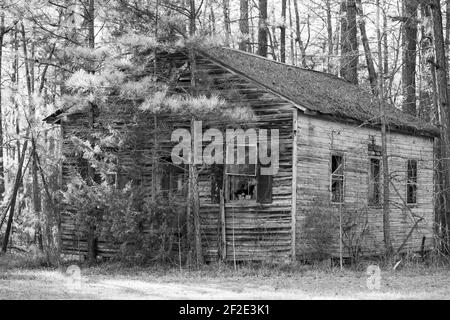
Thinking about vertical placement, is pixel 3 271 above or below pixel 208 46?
below

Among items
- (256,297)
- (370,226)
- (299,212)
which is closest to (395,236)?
(370,226)

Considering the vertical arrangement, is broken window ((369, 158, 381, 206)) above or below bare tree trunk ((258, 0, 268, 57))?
below

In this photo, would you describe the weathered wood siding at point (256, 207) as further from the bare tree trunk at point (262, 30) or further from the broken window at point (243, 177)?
the bare tree trunk at point (262, 30)

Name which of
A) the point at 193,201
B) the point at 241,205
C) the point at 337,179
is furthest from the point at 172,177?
the point at 337,179

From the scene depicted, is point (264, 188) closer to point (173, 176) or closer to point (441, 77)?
point (173, 176)

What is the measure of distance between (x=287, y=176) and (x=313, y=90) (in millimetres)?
4042

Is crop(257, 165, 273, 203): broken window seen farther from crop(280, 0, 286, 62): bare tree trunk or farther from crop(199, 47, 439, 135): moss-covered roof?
crop(280, 0, 286, 62): bare tree trunk

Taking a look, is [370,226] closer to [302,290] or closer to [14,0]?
[302,290]

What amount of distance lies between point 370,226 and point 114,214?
7882 millimetres

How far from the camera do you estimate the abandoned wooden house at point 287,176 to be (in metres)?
21.0

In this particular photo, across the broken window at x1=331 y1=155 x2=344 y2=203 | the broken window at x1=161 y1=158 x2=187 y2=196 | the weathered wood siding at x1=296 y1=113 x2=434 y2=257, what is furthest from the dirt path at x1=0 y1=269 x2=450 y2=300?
the broken window at x1=331 y1=155 x2=344 y2=203

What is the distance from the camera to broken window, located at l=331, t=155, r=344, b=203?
2294 centimetres

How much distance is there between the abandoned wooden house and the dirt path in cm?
199

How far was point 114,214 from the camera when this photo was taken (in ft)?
68.1
